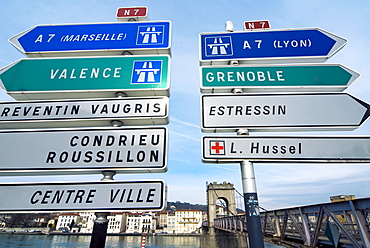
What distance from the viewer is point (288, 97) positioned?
10.4 feet

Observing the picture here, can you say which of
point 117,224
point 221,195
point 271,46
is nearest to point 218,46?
point 271,46

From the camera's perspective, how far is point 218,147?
9.20 feet

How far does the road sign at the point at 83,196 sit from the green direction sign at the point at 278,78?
5.89ft

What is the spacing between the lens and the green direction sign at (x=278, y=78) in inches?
131

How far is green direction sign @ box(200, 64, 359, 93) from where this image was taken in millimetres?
3330

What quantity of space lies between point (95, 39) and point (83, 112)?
1.63m

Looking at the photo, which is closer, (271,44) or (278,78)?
(278,78)

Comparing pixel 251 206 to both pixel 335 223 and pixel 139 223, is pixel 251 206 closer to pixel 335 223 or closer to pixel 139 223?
pixel 335 223

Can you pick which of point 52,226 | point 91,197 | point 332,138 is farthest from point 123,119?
point 52,226

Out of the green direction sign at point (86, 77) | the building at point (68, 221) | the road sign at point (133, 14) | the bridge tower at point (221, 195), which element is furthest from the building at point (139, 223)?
the road sign at point (133, 14)

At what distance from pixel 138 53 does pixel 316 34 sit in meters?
3.31

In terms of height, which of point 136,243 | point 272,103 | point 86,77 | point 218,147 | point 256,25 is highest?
point 256,25

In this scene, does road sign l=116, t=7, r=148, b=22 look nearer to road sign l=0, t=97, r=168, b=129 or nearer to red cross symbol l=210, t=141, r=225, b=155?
road sign l=0, t=97, r=168, b=129

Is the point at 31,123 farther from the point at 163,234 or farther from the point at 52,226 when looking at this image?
the point at 52,226
